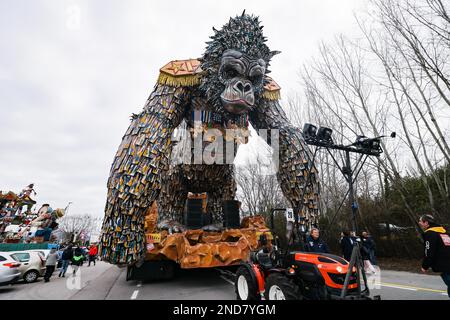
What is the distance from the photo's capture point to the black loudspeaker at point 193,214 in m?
7.56

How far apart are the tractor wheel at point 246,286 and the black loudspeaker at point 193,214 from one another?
11.1ft

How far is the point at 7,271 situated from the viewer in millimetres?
6918

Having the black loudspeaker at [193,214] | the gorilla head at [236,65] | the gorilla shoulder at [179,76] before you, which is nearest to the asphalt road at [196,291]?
the black loudspeaker at [193,214]

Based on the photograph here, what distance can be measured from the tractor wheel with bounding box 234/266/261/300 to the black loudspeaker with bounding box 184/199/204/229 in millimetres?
3386

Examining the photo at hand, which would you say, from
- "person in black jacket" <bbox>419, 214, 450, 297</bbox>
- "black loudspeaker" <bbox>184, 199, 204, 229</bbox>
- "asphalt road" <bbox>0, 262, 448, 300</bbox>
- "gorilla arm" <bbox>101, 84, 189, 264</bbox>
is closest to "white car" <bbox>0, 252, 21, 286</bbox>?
"asphalt road" <bbox>0, 262, 448, 300</bbox>

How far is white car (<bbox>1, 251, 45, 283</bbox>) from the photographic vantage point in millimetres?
8594

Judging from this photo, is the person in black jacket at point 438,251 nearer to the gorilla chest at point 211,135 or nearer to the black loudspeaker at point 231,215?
the gorilla chest at point 211,135

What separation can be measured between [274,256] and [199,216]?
4.11 metres

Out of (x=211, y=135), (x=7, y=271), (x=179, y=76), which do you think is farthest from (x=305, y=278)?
(x=7, y=271)

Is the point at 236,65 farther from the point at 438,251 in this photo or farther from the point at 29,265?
the point at 29,265

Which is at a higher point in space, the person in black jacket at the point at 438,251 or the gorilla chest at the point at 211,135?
the gorilla chest at the point at 211,135

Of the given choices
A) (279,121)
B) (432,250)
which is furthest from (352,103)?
(432,250)

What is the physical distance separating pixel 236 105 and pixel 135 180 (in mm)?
2397

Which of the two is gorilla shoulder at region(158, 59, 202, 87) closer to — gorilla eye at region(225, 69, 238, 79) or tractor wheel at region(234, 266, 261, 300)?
gorilla eye at region(225, 69, 238, 79)
